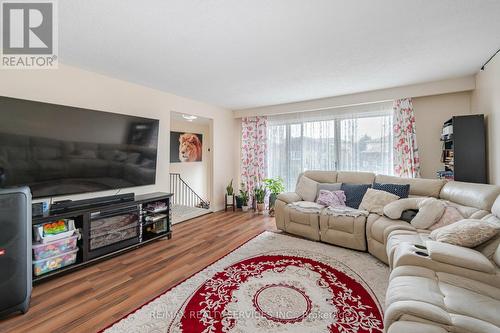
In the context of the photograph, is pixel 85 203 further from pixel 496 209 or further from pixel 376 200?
pixel 496 209

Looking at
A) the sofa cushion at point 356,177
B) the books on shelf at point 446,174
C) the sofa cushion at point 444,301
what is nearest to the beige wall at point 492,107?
the books on shelf at point 446,174

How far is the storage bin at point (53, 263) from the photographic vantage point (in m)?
2.10

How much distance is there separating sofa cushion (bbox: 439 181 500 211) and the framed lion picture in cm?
551

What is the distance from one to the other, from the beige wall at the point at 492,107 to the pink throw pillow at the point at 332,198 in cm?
176

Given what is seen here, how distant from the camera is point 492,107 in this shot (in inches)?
104

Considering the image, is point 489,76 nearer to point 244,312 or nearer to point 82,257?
point 244,312

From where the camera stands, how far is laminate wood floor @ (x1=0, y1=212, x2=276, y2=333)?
1.65 meters

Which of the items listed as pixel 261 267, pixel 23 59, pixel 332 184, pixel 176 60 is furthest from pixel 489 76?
pixel 23 59

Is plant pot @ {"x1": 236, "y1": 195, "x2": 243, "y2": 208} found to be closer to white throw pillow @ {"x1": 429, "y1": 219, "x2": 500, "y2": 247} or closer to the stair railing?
the stair railing

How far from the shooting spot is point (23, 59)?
2.35 meters

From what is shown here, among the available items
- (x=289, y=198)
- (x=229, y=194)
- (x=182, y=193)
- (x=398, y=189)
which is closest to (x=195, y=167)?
(x=182, y=193)

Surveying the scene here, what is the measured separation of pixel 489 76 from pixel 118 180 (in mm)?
4988

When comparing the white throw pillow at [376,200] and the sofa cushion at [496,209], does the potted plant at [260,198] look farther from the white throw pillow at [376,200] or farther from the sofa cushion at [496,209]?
the sofa cushion at [496,209]

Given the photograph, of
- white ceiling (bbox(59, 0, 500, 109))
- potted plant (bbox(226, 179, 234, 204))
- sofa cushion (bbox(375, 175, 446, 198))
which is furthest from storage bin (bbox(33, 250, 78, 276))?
sofa cushion (bbox(375, 175, 446, 198))
